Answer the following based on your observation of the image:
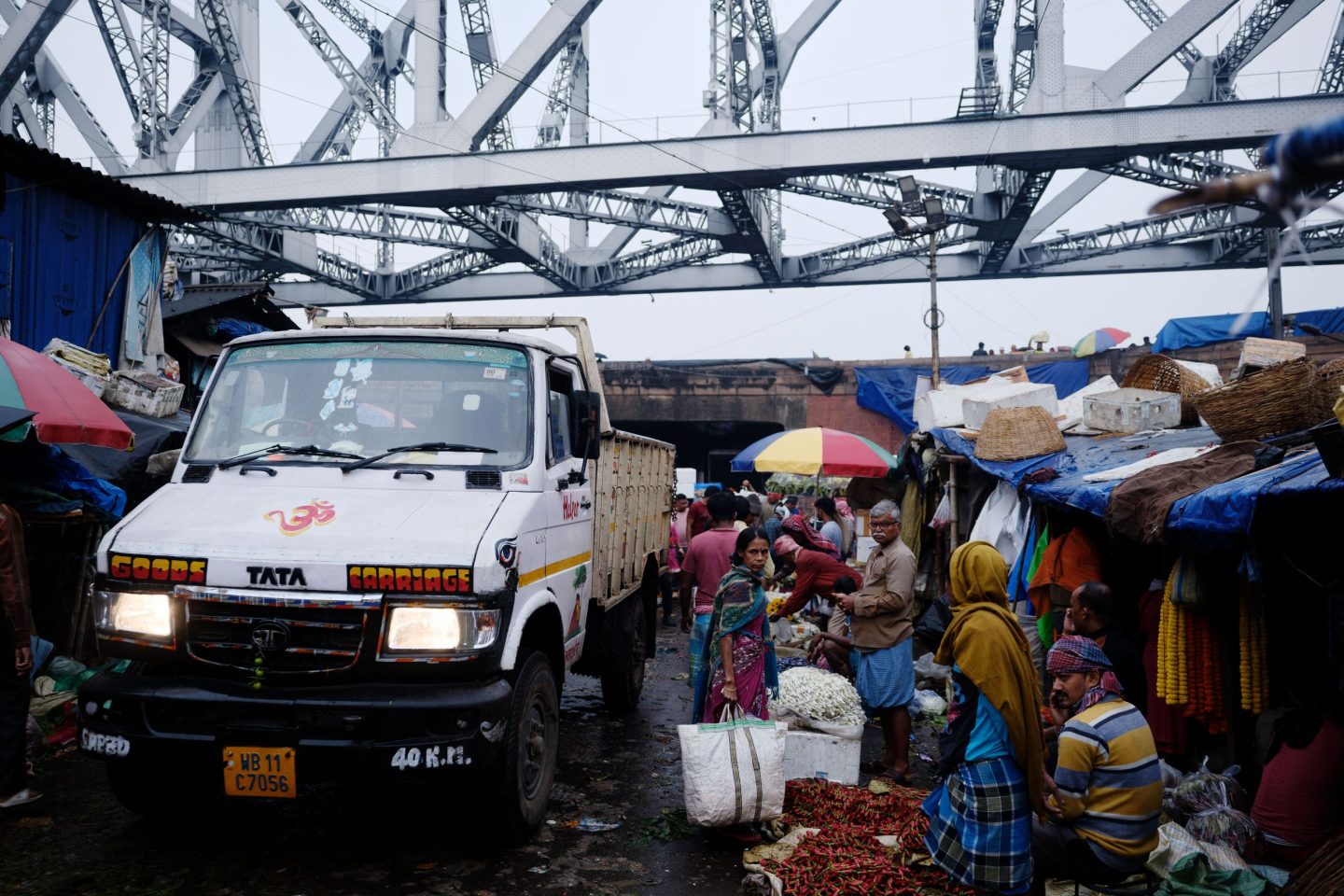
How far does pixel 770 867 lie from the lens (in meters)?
4.44

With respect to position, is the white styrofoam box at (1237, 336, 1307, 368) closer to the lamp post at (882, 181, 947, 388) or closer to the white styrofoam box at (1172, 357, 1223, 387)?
the white styrofoam box at (1172, 357, 1223, 387)

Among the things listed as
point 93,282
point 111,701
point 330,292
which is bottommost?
point 111,701

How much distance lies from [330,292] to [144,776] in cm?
2687

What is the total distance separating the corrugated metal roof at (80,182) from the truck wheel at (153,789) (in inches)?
337

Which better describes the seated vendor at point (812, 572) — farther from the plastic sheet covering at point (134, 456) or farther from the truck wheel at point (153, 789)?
the plastic sheet covering at point (134, 456)

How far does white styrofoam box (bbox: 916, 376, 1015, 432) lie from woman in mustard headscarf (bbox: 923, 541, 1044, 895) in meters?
7.80

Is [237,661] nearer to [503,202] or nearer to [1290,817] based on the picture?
[1290,817]

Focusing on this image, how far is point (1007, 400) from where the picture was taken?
986cm

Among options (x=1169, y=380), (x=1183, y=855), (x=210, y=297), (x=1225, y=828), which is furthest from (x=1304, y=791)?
(x=210, y=297)

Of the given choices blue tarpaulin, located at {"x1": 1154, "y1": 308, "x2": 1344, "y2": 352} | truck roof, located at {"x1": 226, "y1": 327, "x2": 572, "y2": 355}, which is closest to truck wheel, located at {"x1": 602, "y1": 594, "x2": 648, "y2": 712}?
truck roof, located at {"x1": 226, "y1": 327, "x2": 572, "y2": 355}

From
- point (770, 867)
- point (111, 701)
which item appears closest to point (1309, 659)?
point (770, 867)

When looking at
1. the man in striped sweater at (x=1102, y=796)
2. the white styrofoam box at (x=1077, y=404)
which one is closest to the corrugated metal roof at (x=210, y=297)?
the white styrofoam box at (x=1077, y=404)

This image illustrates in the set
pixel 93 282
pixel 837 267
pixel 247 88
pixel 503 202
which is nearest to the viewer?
pixel 93 282

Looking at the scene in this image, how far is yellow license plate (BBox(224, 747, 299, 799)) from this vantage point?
12.8 ft
